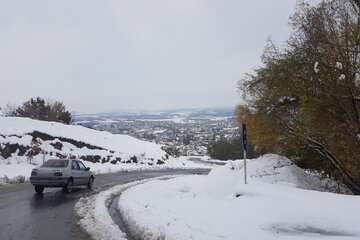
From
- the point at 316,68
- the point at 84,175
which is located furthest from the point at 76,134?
the point at 316,68

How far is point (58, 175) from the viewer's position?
760 inches

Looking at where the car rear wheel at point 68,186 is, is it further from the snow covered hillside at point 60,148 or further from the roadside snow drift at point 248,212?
the snow covered hillside at point 60,148

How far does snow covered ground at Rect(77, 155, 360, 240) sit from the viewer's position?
29.7 feet

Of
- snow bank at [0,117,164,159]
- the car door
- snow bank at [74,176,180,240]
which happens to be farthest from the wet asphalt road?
snow bank at [0,117,164,159]

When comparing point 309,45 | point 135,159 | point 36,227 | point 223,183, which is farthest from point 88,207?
point 135,159

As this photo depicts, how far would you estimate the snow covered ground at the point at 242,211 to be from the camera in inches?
356

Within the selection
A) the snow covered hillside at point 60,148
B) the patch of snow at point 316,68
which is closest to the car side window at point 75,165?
the snow covered hillside at point 60,148

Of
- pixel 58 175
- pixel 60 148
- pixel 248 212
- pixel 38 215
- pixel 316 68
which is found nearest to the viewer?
pixel 248 212

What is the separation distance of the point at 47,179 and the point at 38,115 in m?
37.0

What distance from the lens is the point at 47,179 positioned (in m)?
19.1

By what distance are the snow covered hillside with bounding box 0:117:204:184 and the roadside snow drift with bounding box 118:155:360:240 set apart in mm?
16489

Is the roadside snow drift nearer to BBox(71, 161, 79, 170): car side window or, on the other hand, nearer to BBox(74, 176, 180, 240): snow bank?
BBox(74, 176, 180, 240): snow bank

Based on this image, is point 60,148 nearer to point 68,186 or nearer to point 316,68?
point 68,186

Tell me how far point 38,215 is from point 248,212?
20.7ft
